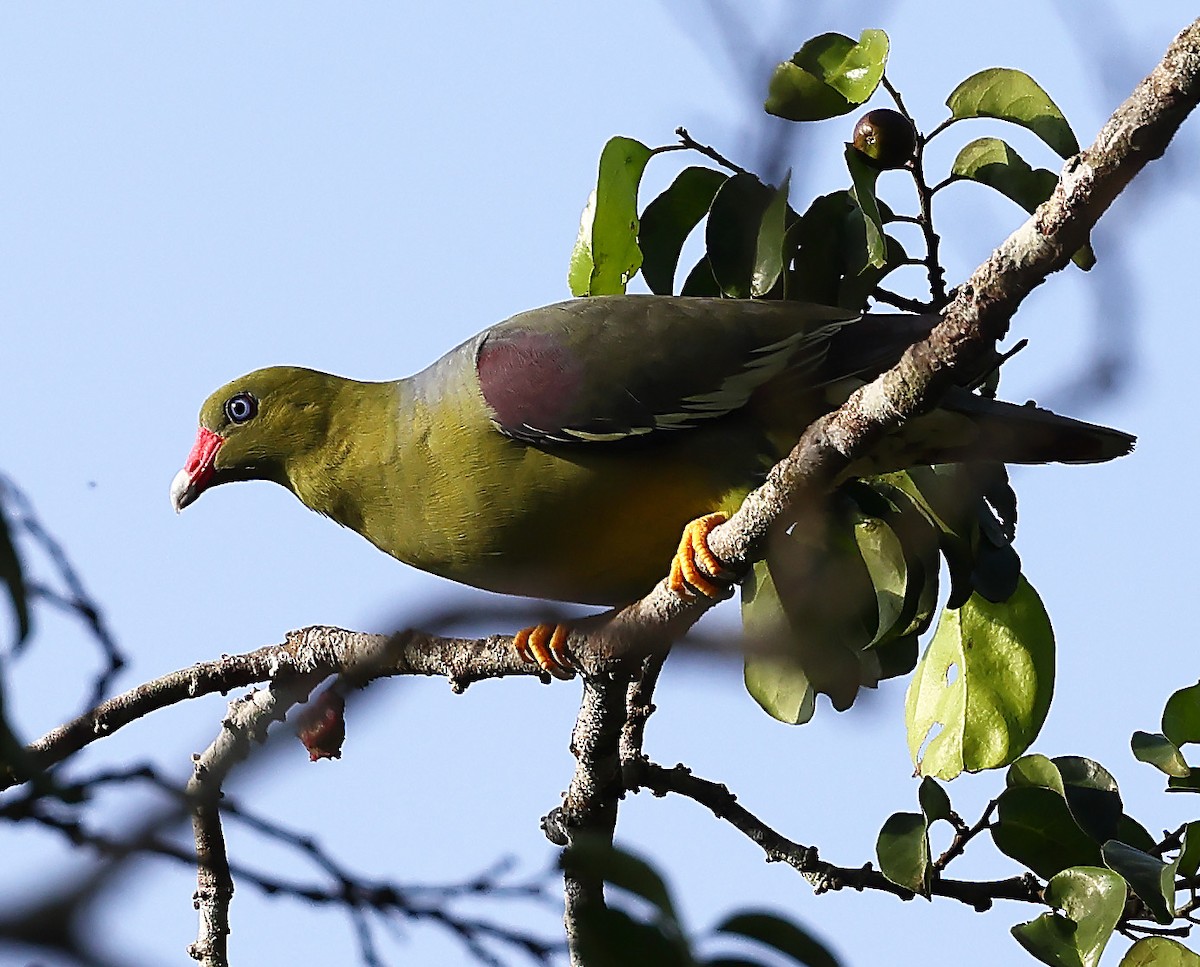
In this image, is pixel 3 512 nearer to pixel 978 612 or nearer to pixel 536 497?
pixel 536 497

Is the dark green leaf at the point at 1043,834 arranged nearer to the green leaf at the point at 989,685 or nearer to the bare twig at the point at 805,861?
the bare twig at the point at 805,861

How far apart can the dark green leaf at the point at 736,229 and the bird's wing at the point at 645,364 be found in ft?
0.53

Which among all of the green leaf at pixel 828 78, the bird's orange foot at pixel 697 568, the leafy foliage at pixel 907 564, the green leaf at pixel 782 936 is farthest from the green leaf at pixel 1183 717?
the green leaf at pixel 782 936

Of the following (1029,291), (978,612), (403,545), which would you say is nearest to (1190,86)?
(1029,291)

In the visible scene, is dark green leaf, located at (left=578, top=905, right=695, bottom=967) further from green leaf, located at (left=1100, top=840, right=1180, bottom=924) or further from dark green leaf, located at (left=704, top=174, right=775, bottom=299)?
dark green leaf, located at (left=704, top=174, right=775, bottom=299)

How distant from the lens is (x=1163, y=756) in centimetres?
224

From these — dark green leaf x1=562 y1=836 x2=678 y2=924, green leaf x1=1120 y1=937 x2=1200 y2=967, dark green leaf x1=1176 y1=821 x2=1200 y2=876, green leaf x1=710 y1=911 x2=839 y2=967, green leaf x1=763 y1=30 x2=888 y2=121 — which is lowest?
green leaf x1=1120 y1=937 x2=1200 y2=967

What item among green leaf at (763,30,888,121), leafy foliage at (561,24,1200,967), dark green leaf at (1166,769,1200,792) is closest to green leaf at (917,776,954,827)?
leafy foliage at (561,24,1200,967)

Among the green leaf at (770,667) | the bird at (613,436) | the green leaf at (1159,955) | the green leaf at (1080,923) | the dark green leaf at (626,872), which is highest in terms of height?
the bird at (613,436)

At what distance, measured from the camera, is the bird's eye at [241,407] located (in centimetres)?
346

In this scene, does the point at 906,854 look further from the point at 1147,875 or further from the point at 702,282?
the point at 702,282

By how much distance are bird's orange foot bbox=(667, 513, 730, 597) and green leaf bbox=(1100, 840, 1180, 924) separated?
734mm

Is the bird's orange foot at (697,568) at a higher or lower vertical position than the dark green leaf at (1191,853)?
higher

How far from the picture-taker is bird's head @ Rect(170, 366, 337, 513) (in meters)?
3.42
